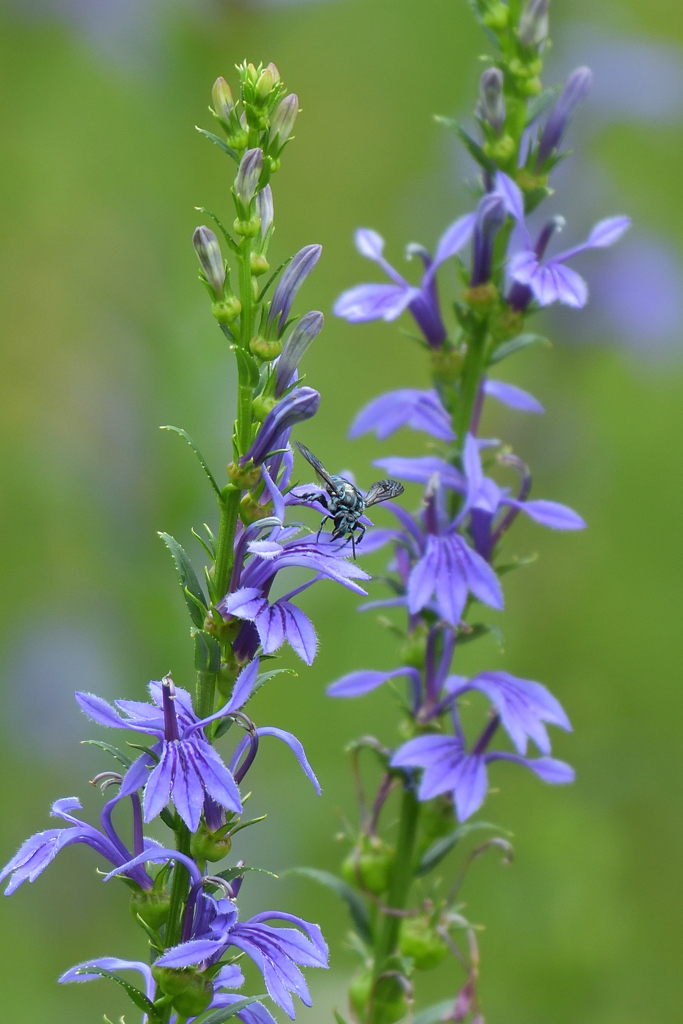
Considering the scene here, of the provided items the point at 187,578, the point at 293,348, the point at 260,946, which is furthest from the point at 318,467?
the point at 260,946

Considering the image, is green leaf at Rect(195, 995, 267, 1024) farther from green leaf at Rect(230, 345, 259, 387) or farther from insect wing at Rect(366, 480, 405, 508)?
insect wing at Rect(366, 480, 405, 508)

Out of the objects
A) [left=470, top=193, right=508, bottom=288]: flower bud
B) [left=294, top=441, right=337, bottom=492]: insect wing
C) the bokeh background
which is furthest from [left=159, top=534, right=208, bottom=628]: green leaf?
the bokeh background

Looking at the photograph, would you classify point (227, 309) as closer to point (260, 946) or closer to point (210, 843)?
point (210, 843)


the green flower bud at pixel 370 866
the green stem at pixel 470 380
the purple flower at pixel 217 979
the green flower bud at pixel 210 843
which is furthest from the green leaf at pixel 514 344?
the purple flower at pixel 217 979

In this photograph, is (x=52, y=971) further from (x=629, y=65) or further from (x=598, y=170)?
(x=629, y=65)

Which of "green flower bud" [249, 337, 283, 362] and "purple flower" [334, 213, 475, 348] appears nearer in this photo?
"green flower bud" [249, 337, 283, 362]

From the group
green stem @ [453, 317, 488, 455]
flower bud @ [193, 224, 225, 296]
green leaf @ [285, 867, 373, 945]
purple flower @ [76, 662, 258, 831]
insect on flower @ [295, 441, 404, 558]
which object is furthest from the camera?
green stem @ [453, 317, 488, 455]
